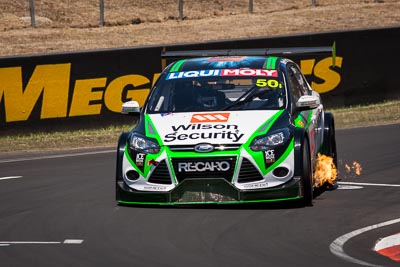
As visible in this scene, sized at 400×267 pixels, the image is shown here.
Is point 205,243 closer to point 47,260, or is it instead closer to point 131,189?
point 47,260

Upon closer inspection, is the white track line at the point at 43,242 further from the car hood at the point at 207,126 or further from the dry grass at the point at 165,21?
the dry grass at the point at 165,21

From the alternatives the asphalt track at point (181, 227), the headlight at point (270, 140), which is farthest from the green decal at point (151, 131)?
the headlight at point (270, 140)

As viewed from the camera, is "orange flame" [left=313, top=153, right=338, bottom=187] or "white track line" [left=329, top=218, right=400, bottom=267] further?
"orange flame" [left=313, top=153, right=338, bottom=187]

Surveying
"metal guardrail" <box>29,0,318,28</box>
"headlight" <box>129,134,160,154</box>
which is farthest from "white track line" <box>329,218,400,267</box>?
"metal guardrail" <box>29,0,318,28</box>

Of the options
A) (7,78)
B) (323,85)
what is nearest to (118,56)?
(7,78)

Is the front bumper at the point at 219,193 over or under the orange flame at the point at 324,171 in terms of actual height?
over

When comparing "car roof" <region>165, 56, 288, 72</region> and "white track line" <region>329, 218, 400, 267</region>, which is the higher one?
"car roof" <region>165, 56, 288, 72</region>

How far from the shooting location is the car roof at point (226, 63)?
40.8 feet

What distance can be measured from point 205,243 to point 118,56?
11.6 m

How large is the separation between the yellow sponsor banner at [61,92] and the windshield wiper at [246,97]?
856cm

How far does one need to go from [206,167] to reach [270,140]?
70 centimetres

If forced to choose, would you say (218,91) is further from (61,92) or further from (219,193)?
(61,92)

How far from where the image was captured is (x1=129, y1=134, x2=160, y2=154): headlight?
11.0 meters

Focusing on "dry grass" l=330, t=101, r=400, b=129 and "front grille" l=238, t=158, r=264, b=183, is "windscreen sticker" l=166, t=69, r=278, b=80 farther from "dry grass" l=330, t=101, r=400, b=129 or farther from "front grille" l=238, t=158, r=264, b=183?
"dry grass" l=330, t=101, r=400, b=129
